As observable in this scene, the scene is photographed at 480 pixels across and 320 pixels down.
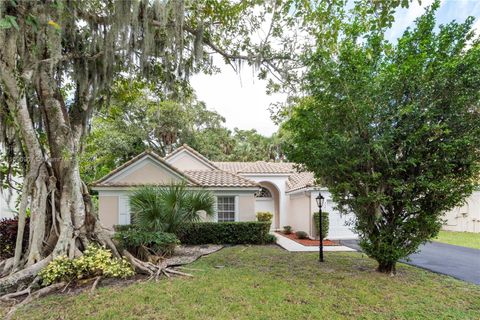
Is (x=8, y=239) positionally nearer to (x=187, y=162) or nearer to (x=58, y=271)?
(x=58, y=271)

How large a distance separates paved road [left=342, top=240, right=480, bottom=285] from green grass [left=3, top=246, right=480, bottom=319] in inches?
29.5

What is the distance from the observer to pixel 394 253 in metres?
7.10

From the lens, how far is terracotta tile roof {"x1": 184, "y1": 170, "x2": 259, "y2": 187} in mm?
14406

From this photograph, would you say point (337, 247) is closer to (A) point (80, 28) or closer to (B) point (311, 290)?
(B) point (311, 290)

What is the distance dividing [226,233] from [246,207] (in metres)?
1.95

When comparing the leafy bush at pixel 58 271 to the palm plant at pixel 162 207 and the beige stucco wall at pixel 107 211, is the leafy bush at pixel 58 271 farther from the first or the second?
the beige stucco wall at pixel 107 211

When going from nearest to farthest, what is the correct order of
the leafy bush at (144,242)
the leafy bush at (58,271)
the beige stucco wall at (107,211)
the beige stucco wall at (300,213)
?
the leafy bush at (58,271), the leafy bush at (144,242), the beige stucco wall at (107,211), the beige stucco wall at (300,213)

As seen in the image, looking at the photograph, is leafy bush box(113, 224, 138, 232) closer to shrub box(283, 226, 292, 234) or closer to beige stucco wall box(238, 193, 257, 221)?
beige stucco wall box(238, 193, 257, 221)

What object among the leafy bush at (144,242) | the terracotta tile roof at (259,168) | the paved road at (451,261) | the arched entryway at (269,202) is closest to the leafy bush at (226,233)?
the leafy bush at (144,242)

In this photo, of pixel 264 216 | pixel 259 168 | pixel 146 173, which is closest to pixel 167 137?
pixel 259 168

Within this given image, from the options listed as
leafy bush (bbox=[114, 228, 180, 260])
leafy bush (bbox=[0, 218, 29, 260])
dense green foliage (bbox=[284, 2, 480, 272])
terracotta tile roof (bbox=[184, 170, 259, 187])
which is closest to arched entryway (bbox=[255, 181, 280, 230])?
terracotta tile roof (bbox=[184, 170, 259, 187])

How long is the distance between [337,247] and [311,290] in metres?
7.00

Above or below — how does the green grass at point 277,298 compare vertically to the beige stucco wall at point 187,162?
below

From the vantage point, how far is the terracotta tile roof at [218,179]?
567 inches
